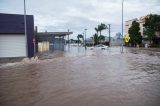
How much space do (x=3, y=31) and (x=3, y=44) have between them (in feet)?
6.06

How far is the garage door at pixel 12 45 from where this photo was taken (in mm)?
33750

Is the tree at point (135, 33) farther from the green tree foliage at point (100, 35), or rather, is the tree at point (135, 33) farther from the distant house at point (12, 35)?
the distant house at point (12, 35)

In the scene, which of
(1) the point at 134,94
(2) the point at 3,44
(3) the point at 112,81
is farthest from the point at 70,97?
(2) the point at 3,44

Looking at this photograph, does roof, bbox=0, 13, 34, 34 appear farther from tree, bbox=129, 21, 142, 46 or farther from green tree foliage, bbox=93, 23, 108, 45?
green tree foliage, bbox=93, 23, 108, 45

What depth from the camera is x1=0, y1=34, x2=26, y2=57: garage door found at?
3375 centimetres

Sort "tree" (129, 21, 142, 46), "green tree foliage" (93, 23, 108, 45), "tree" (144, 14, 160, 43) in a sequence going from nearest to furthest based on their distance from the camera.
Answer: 1. "tree" (144, 14, 160, 43)
2. "tree" (129, 21, 142, 46)
3. "green tree foliage" (93, 23, 108, 45)

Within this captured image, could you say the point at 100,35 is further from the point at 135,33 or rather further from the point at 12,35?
the point at 12,35

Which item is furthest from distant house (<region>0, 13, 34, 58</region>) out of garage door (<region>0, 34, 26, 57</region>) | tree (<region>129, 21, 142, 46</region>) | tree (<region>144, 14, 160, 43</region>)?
tree (<region>129, 21, 142, 46</region>)

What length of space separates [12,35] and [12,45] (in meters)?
1.52

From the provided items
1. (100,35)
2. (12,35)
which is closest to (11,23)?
(12,35)

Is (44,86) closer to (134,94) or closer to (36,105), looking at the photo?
(36,105)

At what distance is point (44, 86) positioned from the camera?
37.9ft

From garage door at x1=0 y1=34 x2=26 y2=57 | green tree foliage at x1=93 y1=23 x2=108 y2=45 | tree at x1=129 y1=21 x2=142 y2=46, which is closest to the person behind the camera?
garage door at x1=0 y1=34 x2=26 y2=57

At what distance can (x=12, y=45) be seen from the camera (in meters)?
34.4
